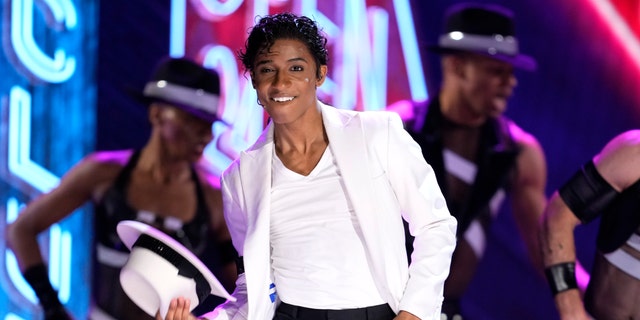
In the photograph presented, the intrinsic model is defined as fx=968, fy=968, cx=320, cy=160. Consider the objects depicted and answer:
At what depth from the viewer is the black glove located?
459 cm

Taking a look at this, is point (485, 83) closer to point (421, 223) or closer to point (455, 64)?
point (455, 64)

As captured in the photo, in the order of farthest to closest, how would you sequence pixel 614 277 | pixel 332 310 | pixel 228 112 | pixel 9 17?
pixel 228 112 < pixel 9 17 < pixel 614 277 < pixel 332 310

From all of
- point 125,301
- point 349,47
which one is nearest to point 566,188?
point 349,47

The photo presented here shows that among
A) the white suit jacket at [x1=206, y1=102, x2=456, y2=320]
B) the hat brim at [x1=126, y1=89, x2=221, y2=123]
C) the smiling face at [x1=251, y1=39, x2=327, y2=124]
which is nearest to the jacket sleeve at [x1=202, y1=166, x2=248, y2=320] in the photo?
the white suit jacket at [x1=206, y1=102, x2=456, y2=320]

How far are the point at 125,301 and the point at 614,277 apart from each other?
2.48 metres

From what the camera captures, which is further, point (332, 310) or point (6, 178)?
point (6, 178)

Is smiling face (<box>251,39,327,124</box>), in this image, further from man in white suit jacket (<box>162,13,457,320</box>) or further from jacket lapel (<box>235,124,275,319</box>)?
jacket lapel (<box>235,124,275,319</box>)

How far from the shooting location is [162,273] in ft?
8.67

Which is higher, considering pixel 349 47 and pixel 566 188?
pixel 349 47

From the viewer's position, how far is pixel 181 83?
16.3 ft

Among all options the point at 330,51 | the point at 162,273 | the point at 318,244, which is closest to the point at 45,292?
the point at 330,51

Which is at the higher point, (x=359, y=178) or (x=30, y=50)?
(x=30, y=50)

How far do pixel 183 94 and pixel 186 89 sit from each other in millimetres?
32

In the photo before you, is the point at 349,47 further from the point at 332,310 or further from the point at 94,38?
the point at 332,310
